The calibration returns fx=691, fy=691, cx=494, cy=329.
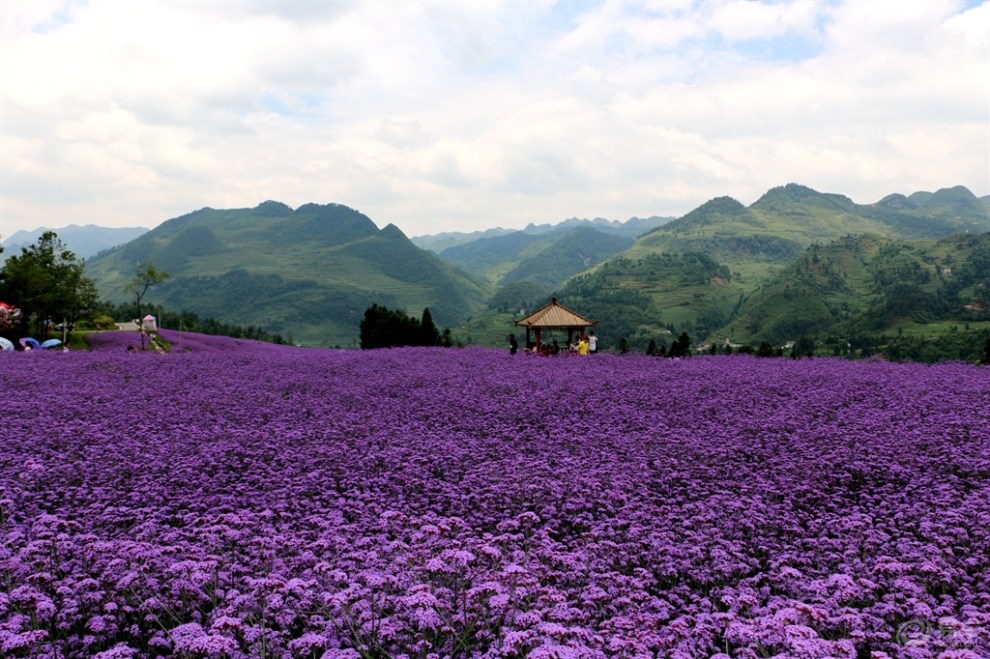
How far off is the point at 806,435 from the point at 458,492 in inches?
282

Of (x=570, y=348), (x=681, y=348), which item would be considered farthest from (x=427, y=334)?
(x=681, y=348)

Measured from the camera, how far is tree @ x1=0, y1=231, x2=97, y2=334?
4256 centimetres

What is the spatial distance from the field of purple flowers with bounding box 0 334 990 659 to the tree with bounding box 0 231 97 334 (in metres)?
29.5

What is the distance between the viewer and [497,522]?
9.22 meters

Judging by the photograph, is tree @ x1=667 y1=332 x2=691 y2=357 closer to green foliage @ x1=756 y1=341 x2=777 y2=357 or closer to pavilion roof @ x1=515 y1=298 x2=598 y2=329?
green foliage @ x1=756 y1=341 x2=777 y2=357

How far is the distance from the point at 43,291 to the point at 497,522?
148 ft

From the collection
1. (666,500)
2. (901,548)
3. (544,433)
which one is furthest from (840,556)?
(544,433)

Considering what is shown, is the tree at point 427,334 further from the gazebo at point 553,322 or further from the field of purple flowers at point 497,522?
the field of purple flowers at point 497,522

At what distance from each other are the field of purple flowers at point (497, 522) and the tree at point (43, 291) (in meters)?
29.5

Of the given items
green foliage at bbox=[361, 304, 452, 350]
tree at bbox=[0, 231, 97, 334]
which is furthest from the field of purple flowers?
green foliage at bbox=[361, 304, 452, 350]

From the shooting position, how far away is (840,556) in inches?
294

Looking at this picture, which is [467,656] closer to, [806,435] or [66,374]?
[806,435]

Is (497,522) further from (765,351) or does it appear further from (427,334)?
(427,334)

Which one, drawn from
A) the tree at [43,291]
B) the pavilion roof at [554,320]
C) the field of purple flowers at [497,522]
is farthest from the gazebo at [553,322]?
the tree at [43,291]
